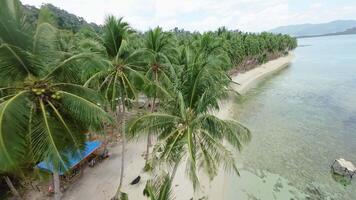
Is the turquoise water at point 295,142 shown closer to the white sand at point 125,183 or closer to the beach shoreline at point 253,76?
the white sand at point 125,183

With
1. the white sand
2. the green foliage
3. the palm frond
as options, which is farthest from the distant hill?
the white sand

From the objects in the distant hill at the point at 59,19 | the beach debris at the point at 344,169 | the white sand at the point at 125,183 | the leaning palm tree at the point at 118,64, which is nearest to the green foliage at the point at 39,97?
the distant hill at the point at 59,19

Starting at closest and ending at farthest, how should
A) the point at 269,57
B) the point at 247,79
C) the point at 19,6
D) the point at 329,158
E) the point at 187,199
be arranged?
Result: the point at 19,6, the point at 187,199, the point at 329,158, the point at 247,79, the point at 269,57

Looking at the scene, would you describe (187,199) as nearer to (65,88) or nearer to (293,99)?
(65,88)

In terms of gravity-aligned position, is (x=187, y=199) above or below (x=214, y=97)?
below

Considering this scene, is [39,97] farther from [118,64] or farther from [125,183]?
[125,183]

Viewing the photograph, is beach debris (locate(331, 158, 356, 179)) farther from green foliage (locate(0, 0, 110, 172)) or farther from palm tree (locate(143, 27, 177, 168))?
green foliage (locate(0, 0, 110, 172))

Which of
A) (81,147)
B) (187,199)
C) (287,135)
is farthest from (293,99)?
(81,147)

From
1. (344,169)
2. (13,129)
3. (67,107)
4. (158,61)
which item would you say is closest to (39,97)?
(67,107)
